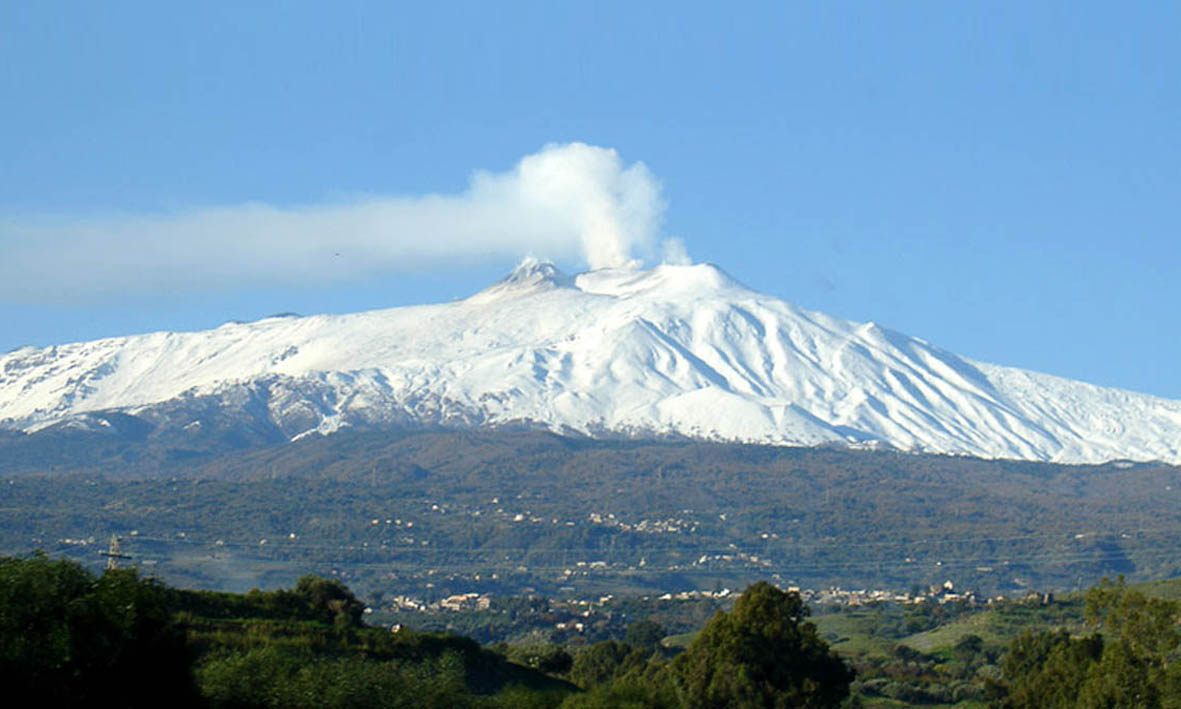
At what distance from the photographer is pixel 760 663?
58.1m

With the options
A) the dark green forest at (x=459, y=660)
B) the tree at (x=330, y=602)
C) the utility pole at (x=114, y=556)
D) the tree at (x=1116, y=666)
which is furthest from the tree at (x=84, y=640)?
the tree at (x=1116, y=666)

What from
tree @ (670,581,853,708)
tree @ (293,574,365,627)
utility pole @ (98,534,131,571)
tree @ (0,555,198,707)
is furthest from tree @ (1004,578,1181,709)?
tree @ (0,555,198,707)

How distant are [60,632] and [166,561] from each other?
426 ft

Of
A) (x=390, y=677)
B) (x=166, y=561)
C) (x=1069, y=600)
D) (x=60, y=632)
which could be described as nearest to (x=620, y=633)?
(x=1069, y=600)

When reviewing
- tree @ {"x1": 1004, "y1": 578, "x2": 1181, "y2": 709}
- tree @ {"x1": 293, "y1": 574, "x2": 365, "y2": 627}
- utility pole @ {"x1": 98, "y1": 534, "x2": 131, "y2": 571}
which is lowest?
tree @ {"x1": 1004, "y1": 578, "x2": 1181, "y2": 709}

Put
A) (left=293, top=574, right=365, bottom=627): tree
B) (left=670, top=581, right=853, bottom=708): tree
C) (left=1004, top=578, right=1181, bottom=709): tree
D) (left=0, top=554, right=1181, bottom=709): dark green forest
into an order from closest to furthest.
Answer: (left=0, top=554, right=1181, bottom=709): dark green forest, (left=1004, top=578, right=1181, bottom=709): tree, (left=293, top=574, right=365, bottom=627): tree, (left=670, top=581, right=853, bottom=708): tree

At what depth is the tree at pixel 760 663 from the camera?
5662cm

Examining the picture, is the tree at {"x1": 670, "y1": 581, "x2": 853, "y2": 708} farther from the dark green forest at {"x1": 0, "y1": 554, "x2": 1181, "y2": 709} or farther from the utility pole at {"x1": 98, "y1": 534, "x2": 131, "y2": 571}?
the utility pole at {"x1": 98, "y1": 534, "x2": 131, "y2": 571}

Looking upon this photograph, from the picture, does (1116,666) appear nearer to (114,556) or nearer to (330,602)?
(330,602)

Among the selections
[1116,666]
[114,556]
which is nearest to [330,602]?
[114,556]

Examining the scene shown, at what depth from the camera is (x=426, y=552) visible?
193 metres

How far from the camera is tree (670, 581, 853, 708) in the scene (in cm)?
5662

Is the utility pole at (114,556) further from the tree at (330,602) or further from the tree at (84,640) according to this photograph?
the tree at (330,602)

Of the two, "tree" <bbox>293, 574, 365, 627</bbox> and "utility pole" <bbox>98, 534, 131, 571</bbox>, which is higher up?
"utility pole" <bbox>98, 534, 131, 571</bbox>
